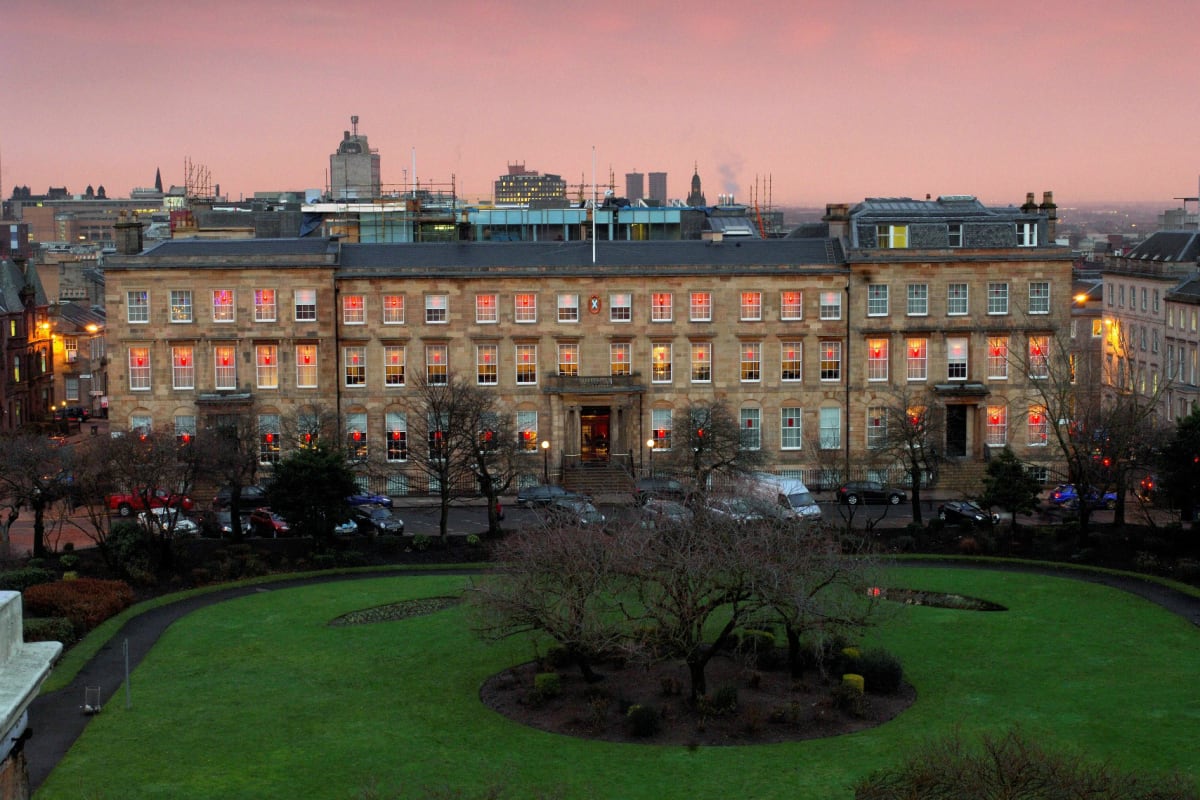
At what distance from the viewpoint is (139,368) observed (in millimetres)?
83312

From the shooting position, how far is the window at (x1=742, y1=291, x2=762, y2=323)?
84812 mm

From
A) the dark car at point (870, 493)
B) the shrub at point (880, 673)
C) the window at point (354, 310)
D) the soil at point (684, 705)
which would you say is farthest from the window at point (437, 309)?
the shrub at point (880, 673)

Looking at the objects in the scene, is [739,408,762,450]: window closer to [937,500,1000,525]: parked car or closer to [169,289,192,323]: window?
[937,500,1000,525]: parked car

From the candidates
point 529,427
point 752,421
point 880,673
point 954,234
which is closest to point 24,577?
point 880,673

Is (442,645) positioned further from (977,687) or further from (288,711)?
(977,687)

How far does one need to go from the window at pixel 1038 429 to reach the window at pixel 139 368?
165 feet

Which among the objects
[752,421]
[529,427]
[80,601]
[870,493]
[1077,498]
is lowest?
[80,601]

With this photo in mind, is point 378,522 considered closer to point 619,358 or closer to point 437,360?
point 437,360

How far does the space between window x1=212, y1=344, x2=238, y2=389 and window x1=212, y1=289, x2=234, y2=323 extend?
5.03 feet

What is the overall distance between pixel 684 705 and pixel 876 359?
48.7 metres

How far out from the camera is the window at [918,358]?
85.0m

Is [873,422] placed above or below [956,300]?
below

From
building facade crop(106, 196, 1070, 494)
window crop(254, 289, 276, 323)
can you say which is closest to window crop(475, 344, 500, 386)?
building facade crop(106, 196, 1070, 494)

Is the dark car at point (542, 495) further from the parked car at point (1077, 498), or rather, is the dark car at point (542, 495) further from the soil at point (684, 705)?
the soil at point (684, 705)
